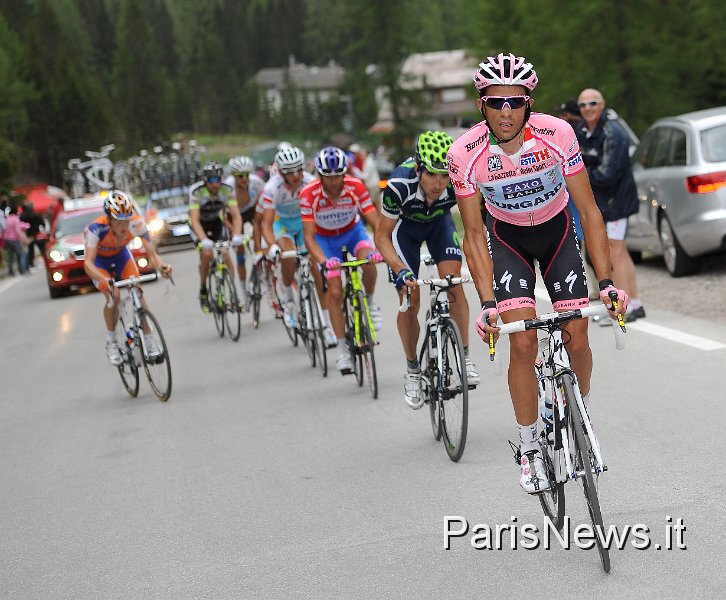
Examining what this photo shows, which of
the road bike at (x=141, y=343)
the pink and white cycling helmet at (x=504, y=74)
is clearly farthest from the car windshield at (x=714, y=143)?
the pink and white cycling helmet at (x=504, y=74)

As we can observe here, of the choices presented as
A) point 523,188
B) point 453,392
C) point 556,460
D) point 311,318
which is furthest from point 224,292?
point 556,460

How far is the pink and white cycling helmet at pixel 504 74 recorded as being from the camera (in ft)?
18.0

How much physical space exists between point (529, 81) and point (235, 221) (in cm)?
958

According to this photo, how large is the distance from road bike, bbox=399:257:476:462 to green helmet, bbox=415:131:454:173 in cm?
73

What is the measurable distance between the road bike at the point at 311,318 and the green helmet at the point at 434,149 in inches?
144

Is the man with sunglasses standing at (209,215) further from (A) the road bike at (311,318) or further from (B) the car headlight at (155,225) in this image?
(B) the car headlight at (155,225)

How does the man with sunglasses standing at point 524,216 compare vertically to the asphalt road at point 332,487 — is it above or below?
above

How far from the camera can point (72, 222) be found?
27.0m

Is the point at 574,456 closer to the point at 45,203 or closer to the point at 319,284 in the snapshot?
the point at 319,284

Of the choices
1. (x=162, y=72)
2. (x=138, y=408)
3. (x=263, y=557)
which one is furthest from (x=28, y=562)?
(x=162, y=72)

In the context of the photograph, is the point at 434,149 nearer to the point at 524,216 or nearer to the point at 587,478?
the point at 524,216

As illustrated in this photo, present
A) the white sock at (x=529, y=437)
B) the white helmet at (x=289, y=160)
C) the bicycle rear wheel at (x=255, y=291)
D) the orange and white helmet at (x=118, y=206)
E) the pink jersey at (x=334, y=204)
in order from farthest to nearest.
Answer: the bicycle rear wheel at (x=255, y=291)
the white helmet at (x=289, y=160)
the orange and white helmet at (x=118, y=206)
the pink jersey at (x=334, y=204)
the white sock at (x=529, y=437)

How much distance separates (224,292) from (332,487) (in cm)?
791

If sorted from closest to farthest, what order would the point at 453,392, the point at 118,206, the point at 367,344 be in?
the point at 453,392, the point at 367,344, the point at 118,206
